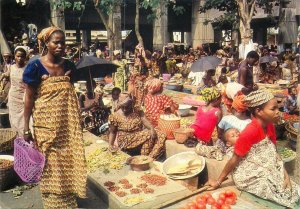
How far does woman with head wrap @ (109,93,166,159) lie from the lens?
20.5ft

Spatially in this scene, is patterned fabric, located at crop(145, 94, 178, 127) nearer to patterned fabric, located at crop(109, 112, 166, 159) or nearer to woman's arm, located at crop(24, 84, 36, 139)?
patterned fabric, located at crop(109, 112, 166, 159)

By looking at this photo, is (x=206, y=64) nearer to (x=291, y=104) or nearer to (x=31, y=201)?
(x=291, y=104)

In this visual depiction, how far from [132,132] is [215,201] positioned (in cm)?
266

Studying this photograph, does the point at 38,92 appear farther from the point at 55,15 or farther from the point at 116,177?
the point at 55,15

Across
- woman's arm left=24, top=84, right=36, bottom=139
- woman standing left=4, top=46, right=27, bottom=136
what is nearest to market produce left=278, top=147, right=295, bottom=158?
woman's arm left=24, top=84, right=36, bottom=139

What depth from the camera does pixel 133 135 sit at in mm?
6270

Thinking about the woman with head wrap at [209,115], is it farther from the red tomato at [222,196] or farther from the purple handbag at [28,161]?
the purple handbag at [28,161]

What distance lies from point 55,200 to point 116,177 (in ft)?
3.91

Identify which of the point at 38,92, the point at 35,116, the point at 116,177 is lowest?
the point at 116,177

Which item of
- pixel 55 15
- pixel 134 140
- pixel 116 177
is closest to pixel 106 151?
pixel 134 140

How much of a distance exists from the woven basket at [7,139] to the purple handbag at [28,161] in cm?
171

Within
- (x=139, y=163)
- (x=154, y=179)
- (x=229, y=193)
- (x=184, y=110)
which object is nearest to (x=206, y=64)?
(x=184, y=110)

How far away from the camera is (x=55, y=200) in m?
4.10

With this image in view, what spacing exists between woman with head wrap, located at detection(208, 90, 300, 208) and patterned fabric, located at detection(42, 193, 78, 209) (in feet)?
6.00
